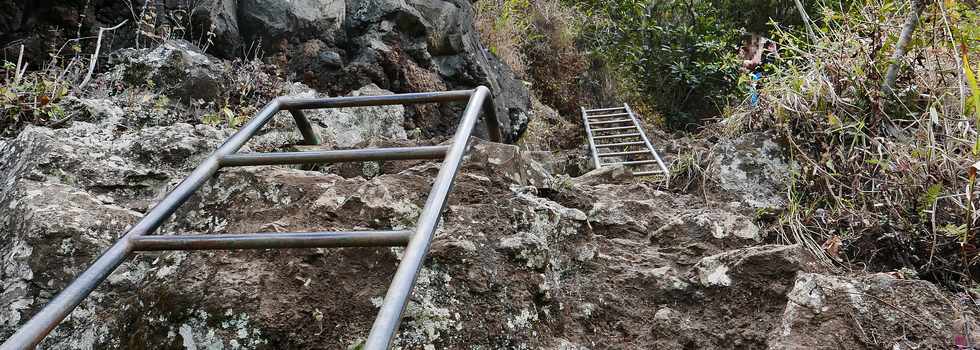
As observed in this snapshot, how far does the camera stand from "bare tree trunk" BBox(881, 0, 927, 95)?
2756 millimetres

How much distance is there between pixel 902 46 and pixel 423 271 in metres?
2.46

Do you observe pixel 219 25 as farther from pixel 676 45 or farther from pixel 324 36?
pixel 676 45

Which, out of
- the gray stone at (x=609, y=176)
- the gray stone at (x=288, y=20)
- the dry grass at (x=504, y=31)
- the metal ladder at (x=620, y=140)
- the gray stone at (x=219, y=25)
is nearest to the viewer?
the gray stone at (x=609, y=176)

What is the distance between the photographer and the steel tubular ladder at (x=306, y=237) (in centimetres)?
87

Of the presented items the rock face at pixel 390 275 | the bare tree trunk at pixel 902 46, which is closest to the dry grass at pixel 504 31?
the bare tree trunk at pixel 902 46

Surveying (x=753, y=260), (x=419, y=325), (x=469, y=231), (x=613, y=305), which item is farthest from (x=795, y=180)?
(x=419, y=325)

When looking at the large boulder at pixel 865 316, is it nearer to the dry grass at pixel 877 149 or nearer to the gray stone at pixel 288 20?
the dry grass at pixel 877 149

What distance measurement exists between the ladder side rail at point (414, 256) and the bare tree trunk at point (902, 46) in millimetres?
2174

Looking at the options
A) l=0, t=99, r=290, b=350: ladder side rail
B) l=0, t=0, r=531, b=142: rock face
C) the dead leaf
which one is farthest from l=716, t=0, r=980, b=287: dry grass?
l=0, t=0, r=531, b=142: rock face

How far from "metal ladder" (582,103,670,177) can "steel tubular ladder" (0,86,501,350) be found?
14.0 ft

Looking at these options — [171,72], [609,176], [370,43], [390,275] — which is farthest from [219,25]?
[390,275]

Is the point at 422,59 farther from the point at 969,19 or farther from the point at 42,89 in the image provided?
the point at 969,19

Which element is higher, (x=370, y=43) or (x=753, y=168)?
(x=753, y=168)

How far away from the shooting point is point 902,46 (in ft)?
9.10
